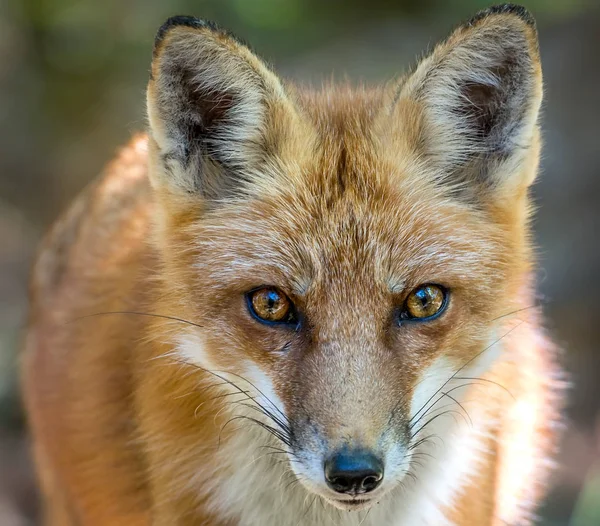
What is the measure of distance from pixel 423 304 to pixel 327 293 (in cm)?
38

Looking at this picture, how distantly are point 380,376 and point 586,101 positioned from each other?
21.9ft

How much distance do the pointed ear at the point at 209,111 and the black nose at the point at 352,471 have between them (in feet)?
4.36

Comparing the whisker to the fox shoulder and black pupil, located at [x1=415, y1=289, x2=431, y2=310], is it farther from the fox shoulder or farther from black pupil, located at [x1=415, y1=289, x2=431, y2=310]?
black pupil, located at [x1=415, y1=289, x2=431, y2=310]

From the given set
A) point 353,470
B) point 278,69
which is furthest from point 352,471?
point 278,69

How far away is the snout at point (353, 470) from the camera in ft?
9.29

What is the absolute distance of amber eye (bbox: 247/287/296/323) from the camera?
3.25m

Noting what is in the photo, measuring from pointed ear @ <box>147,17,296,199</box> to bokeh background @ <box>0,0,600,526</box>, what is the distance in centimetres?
500

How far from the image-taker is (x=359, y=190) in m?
3.42

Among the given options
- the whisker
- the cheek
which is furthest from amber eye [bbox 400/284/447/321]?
the whisker

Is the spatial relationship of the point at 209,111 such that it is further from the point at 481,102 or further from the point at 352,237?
the point at 481,102

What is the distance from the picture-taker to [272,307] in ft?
10.7

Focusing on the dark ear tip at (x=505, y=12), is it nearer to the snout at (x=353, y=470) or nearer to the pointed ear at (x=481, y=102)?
the pointed ear at (x=481, y=102)

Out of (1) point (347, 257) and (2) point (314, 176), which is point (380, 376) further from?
(2) point (314, 176)

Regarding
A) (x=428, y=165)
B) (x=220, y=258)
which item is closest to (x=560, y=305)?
(x=428, y=165)
